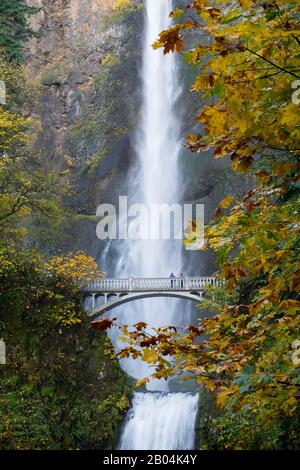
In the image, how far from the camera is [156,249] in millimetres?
31984

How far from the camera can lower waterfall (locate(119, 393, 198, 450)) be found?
19938 millimetres

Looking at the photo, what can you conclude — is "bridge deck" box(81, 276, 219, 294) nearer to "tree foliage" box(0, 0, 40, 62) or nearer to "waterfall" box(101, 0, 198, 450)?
"waterfall" box(101, 0, 198, 450)

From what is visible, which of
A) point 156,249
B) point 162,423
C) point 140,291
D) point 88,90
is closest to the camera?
point 162,423

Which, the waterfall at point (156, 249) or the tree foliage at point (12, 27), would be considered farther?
the tree foliage at point (12, 27)

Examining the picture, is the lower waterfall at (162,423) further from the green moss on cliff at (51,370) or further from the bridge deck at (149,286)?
the bridge deck at (149,286)

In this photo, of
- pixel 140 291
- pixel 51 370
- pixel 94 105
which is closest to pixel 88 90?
pixel 94 105

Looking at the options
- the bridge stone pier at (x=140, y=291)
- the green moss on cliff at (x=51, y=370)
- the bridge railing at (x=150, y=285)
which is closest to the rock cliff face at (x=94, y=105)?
the bridge railing at (x=150, y=285)

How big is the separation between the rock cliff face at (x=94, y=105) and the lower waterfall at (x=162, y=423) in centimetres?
945

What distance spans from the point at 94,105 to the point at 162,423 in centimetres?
2782

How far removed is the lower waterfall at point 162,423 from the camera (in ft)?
65.4

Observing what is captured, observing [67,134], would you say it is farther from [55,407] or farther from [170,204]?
[55,407]

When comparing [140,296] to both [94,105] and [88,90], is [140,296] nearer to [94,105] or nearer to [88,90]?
[94,105]

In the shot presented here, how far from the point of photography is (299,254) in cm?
512

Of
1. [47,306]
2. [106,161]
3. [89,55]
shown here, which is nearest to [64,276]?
[47,306]
